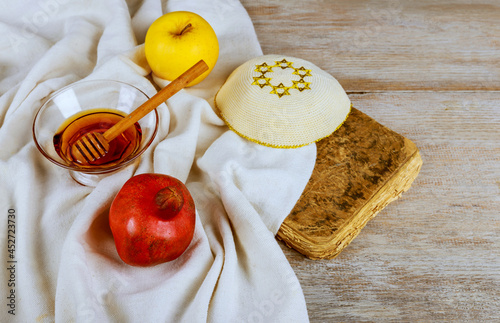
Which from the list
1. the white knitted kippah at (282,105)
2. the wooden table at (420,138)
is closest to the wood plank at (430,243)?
the wooden table at (420,138)

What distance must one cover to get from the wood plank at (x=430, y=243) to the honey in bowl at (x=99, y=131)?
28cm

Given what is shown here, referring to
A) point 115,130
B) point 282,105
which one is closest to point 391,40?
point 282,105

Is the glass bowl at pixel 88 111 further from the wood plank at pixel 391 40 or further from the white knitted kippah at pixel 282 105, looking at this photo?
the wood plank at pixel 391 40

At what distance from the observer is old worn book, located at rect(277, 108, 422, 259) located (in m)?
0.61

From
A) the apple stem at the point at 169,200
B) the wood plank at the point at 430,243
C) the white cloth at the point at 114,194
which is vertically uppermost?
the apple stem at the point at 169,200

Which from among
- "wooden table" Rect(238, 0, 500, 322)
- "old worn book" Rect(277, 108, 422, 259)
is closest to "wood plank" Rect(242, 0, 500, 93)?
"wooden table" Rect(238, 0, 500, 322)

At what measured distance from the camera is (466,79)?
2.99 ft

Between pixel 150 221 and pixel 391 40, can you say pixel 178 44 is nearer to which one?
pixel 150 221

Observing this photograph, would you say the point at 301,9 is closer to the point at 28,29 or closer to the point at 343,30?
the point at 343,30

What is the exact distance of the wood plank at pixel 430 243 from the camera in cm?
61

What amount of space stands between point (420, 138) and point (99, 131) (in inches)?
22.4

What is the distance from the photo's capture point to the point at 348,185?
653 mm

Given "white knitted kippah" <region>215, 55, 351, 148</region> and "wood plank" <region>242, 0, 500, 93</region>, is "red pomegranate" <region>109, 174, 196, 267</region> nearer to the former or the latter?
"white knitted kippah" <region>215, 55, 351, 148</region>

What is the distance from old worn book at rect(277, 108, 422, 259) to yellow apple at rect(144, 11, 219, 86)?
24cm
